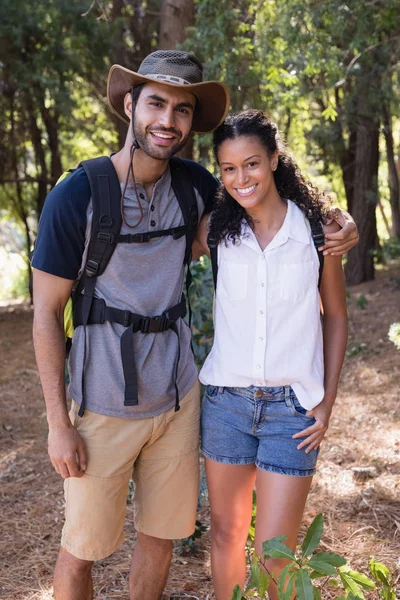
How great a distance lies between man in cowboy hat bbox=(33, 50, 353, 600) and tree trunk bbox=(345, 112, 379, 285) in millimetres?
9610

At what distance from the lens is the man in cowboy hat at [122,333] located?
2611 millimetres

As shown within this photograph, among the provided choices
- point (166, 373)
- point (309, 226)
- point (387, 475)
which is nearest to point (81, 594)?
point (166, 373)

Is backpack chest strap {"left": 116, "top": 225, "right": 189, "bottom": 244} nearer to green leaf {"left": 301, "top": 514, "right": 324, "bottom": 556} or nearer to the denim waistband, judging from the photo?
the denim waistband

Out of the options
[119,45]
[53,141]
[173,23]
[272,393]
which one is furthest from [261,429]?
[53,141]

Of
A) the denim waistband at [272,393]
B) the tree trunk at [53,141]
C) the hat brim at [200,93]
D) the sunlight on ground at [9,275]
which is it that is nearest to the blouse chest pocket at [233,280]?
the denim waistband at [272,393]

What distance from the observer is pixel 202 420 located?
2.83m

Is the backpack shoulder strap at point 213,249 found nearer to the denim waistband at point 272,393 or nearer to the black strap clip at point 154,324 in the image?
the black strap clip at point 154,324

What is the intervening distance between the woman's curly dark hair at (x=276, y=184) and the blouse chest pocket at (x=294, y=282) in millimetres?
219

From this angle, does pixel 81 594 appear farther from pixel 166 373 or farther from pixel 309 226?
pixel 309 226

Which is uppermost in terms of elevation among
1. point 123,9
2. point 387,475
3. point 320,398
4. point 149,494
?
point 123,9

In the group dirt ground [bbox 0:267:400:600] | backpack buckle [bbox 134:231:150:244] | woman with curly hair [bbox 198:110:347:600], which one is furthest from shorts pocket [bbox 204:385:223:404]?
dirt ground [bbox 0:267:400:600]

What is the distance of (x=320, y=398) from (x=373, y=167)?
1040 cm

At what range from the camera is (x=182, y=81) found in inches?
107

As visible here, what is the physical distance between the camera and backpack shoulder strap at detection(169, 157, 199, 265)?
9.32 ft
